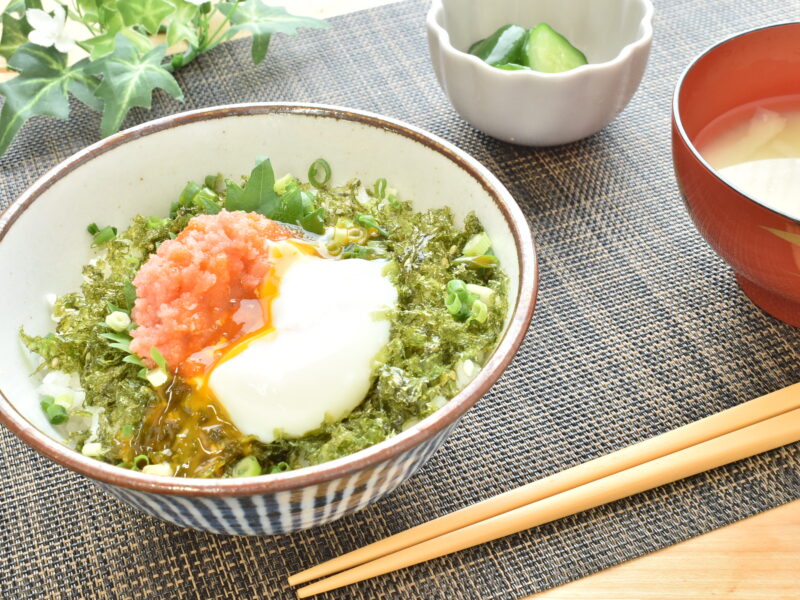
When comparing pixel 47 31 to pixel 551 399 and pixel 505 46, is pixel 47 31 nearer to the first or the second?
pixel 505 46

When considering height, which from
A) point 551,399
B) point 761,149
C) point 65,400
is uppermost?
point 761,149

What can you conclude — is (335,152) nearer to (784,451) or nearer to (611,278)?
(611,278)

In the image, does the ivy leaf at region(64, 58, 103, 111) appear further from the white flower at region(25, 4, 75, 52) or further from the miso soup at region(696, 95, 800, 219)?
the miso soup at region(696, 95, 800, 219)

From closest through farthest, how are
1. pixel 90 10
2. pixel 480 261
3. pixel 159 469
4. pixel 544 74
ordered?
pixel 159 469
pixel 480 261
pixel 544 74
pixel 90 10

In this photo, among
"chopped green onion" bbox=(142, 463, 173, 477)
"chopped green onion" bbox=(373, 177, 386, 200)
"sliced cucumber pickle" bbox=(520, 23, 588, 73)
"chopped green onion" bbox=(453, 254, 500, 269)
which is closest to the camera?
"chopped green onion" bbox=(142, 463, 173, 477)

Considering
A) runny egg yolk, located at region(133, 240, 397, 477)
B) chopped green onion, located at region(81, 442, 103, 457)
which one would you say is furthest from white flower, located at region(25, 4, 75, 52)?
chopped green onion, located at region(81, 442, 103, 457)

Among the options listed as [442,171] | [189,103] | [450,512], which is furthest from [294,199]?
[189,103]

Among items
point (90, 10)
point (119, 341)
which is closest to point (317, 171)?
point (119, 341)
